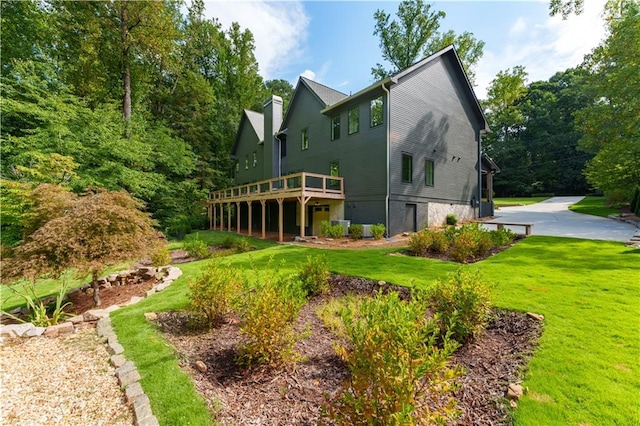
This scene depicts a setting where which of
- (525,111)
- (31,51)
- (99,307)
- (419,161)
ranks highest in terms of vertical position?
(525,111)

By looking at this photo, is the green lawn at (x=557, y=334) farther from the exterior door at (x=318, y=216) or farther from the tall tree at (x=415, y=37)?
the tall tree at (x=415, y=37)

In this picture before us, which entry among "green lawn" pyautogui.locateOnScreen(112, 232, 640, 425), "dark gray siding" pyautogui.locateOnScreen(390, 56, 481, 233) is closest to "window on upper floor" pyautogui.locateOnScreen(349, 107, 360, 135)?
"dark gray siding" pyautogui.locateOnScreen(390, 56, 481, 233)

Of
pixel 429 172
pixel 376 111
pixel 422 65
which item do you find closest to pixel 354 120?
pixel 376 111

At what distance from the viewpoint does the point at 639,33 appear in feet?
42.2

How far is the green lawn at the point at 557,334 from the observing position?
92.1 inches

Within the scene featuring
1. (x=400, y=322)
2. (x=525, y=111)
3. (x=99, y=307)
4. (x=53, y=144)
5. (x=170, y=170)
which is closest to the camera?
(x=400, y=322)

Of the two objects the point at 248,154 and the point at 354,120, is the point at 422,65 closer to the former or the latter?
the point at 354,120

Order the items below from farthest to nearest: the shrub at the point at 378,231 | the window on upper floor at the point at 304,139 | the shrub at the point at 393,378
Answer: the window on upper floor at the point at 304,139
the shrub at the point at 378,231
the shrub at the point at 393,378

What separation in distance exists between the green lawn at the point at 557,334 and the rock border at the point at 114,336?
80mm

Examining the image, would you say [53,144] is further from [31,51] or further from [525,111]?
[525,111]

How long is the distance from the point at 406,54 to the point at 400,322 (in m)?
29.2

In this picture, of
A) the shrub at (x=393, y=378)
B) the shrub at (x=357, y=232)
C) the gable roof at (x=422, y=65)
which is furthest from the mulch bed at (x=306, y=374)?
the gable roof at (x=422, y=65)

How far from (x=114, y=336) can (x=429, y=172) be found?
606 inches

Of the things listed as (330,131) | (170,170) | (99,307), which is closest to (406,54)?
(330,131)
